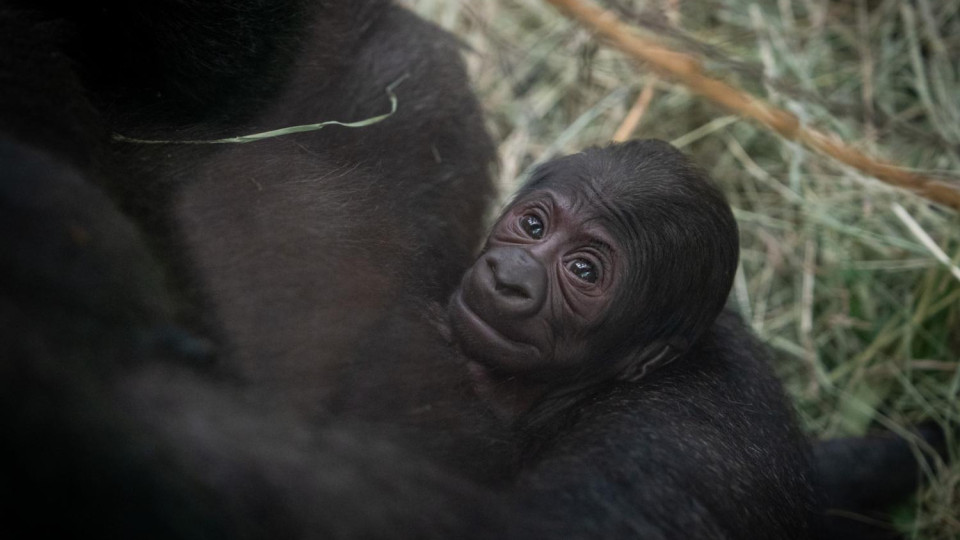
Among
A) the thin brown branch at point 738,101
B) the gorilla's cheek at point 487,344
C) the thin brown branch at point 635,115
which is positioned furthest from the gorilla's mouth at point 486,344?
the thin brown branch at point 635,115

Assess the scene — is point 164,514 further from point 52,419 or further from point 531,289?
point 531,289

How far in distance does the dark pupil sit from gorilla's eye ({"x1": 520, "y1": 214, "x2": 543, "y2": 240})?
0.13m

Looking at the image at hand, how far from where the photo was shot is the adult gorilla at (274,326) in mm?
1466

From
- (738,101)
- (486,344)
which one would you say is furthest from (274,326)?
(738,101)

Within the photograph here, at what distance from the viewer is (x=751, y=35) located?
4344mm

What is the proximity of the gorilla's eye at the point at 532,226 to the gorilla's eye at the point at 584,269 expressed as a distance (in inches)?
5.1

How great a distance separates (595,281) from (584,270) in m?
0.04

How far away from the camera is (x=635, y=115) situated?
13.9 feet

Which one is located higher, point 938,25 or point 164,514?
point 938,25

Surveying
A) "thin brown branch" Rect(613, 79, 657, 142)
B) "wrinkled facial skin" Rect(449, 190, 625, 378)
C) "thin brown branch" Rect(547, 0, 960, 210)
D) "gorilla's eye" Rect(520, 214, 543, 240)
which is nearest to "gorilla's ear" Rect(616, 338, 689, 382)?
"wrinkled facial skin" Rect(449, 190, 625, 378)

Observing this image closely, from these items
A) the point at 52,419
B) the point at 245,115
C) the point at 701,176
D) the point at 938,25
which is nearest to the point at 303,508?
the point at 52,419

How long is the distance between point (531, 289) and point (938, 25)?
2822 millimetres

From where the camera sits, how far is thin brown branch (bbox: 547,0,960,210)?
3.38 m

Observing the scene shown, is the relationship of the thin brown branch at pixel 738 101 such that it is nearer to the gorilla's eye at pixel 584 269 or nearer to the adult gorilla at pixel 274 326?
the adult gorilla at pixel 274 326
